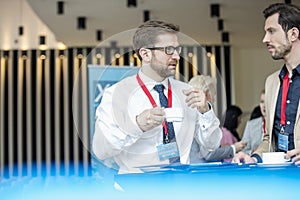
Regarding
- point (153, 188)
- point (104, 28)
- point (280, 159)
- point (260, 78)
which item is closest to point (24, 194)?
point (153, 188)

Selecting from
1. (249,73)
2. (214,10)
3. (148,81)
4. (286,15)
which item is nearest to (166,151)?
(148,81)

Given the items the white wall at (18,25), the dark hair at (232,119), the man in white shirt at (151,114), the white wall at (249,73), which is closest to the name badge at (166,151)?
the man in white shirt at (151,114)

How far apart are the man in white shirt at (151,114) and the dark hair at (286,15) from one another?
1.64 feet

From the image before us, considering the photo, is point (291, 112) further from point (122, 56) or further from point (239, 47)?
point (239, 47)

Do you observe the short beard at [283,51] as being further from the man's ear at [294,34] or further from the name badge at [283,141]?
the name badge at [283,141]

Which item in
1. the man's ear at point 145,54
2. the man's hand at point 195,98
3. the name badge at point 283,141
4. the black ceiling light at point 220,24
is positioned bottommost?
the name badge at point 283,141

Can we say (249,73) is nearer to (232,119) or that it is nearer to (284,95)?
(232,119)

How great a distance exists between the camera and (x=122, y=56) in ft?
5.46

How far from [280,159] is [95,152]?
1.58ft

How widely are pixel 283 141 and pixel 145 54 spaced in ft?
1.89

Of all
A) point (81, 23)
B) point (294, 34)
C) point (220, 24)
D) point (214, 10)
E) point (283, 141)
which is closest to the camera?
point (283, 141)

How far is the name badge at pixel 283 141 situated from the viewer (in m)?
1.81

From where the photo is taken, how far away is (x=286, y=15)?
6.41ft

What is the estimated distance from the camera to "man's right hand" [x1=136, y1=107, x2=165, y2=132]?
144 cm
